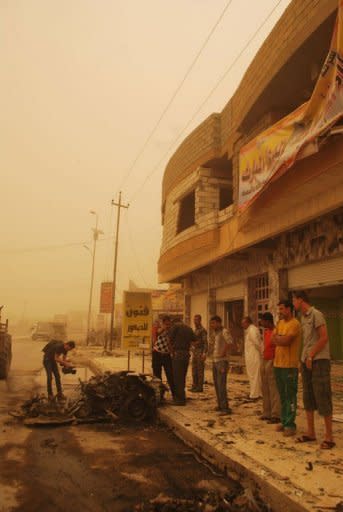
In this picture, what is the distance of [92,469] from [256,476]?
A: 1.81 m

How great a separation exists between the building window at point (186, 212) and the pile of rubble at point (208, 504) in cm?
1482

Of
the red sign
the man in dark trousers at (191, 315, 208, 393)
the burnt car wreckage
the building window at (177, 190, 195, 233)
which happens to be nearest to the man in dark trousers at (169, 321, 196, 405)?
the burnt car wreckage

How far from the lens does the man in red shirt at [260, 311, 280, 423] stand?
20.8ft

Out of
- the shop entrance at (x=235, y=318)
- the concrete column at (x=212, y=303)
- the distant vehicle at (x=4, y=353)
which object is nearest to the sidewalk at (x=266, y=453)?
the distant vehicle at (x=4, y=353)

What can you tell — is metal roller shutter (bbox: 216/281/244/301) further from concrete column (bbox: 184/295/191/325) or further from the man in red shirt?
the man in red shirt

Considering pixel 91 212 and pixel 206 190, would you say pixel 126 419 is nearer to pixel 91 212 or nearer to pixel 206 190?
pixel 206 190

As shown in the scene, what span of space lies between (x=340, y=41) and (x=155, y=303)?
3592 cm

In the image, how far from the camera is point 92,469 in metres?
4.59

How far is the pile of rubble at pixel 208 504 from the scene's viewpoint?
11.2 ft

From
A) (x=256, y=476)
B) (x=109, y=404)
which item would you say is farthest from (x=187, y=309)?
(x=256, y=476)

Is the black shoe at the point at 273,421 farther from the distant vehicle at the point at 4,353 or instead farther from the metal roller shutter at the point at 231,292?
the metal roller shutter at the point at 231,292

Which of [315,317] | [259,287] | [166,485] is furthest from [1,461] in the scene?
[259,287]

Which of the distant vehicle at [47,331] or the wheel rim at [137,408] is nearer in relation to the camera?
the wheel rim at [137,408]

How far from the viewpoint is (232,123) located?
46.2 feet
